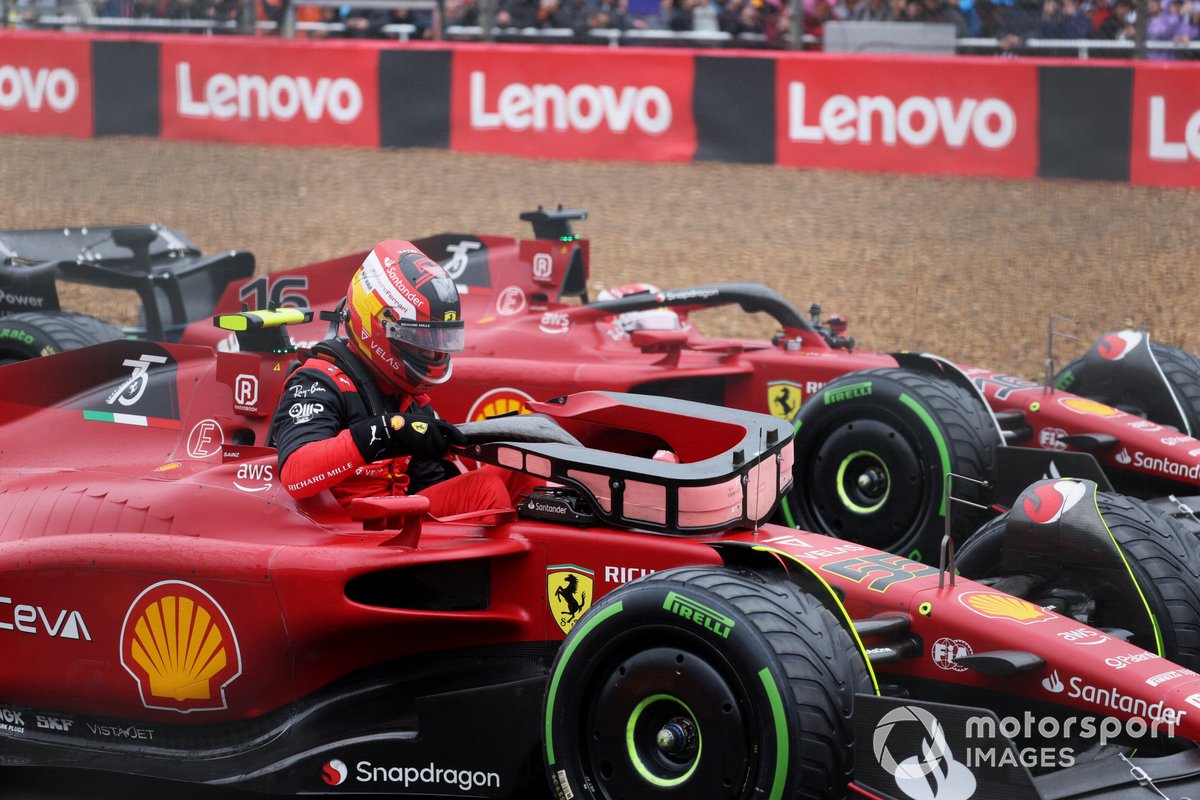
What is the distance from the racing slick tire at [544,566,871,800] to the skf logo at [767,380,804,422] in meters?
3.94

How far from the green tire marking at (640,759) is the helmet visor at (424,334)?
5.69 ft

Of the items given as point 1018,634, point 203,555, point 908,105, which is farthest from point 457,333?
point 908,105

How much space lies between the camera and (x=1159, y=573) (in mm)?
5422

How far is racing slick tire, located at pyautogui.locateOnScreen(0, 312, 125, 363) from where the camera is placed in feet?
28.2

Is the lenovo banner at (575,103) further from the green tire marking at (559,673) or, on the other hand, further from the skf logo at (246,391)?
the green tire marking at (559,673)

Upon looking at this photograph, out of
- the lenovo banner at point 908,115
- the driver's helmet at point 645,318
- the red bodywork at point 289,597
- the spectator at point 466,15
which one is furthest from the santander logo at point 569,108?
the red bodywork at point 289,597

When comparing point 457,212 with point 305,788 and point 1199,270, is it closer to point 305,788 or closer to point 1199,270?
point 1199,270

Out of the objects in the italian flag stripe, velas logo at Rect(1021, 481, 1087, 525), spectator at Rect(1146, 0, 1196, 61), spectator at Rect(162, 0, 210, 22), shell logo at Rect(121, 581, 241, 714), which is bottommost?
shell logo at Rect(121, 581, 241, 714)

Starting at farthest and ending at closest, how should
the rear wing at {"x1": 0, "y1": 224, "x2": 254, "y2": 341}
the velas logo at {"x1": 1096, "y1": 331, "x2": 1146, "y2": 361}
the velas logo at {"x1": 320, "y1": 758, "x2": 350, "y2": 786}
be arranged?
1. the rear wing at {"x1": 0, "y1": 224, "x2": 254, "y2": 341}
2. the velas logo at {"x1": 1096, "y1": 331, "x2": 1146, "y2": 361}
3. the velas logo at {"x1": 320, "y1": 758, "x2": 350, "y2": 786}

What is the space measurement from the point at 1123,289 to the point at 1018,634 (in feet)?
31.7

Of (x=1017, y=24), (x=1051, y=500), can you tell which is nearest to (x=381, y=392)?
(x=1051, y=500)

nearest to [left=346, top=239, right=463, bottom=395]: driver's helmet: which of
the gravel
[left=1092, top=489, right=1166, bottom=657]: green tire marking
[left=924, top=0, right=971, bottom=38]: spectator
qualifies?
[left=1092, top=489, right=1166, bottom=657]: green tire marking

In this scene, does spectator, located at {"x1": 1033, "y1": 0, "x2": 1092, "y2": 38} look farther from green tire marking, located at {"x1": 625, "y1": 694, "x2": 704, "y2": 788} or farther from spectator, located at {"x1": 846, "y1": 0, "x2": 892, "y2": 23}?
green tire marking, located at {"x1": 625, "y1": 694, "x2": 704, "y2": 788}

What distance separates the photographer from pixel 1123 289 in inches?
538
